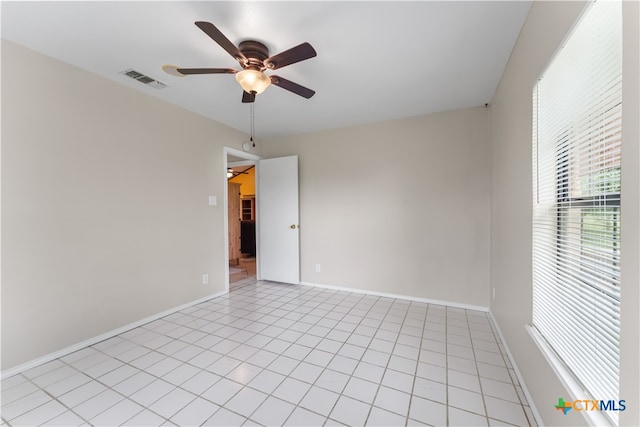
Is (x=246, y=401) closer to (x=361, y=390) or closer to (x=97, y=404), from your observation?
(x=361, y=390)

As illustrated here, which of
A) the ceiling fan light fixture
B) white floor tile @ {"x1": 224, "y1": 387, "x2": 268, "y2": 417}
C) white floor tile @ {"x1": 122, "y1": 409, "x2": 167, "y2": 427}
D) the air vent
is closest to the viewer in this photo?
white floor tile @ {"x1": 122, "y1": 409, "x2": 167, "y2": 427}

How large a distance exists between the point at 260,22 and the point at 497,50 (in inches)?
70.8

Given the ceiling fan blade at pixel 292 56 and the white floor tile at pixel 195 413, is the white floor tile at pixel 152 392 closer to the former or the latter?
the white floor tile at pixel 195 413

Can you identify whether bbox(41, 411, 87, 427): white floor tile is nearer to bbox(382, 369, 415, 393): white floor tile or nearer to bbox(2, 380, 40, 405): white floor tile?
bbox(2, 380, 40, 405): white floor tile

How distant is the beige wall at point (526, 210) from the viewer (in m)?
0.72

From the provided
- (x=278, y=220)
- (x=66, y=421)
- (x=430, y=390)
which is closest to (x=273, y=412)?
(x=430, y=390)

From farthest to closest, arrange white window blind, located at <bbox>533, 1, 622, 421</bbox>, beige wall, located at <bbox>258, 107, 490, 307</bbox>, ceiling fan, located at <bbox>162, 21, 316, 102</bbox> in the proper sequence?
beige wall, located at <bbox>258, 107, 490, 307</bbox>
ceiling fan, located at <bbox>162, 21, 316, 102</bbox>
white window blind, located at <bbox>533, 1, 622, 421</bbox>

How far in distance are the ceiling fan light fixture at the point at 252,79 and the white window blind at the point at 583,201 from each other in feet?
5.51

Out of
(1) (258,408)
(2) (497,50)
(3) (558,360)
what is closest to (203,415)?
(1) (258,408)

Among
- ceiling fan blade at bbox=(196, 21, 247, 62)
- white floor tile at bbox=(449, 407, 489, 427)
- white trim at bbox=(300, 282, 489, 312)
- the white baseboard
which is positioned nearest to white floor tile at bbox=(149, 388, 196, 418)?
white floor tile at bbox=(449, 407, 489, 427)

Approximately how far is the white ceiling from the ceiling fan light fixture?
28 centimetres

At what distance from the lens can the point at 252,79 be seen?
176 centimetres

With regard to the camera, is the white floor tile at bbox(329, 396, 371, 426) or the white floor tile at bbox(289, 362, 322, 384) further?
the white floor tile at bbox(289, 362, 322, 384)

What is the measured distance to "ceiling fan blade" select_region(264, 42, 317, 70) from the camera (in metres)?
1.48
